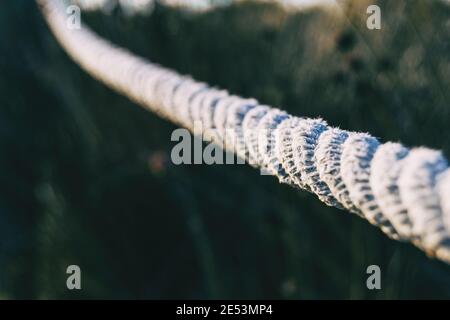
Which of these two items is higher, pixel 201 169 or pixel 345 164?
pixel 201 169

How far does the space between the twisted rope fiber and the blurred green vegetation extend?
0.48 metres

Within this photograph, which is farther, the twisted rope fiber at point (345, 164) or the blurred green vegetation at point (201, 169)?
the blurred green vegetation at point (201, 169)

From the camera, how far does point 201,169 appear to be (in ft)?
5.89

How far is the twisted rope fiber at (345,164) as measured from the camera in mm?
306

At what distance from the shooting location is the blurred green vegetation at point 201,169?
119 centimetres

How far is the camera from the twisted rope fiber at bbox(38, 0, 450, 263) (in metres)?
0.31

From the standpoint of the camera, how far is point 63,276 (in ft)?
5.02

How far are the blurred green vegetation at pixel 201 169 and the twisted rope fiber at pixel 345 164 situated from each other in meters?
0.48

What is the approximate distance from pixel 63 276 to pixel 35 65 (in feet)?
3.69

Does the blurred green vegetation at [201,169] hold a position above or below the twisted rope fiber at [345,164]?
above

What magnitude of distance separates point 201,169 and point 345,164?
1414 mm
